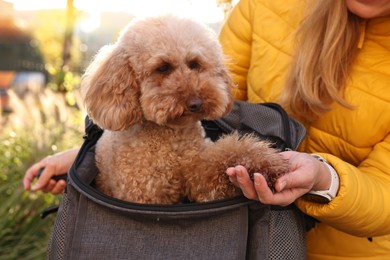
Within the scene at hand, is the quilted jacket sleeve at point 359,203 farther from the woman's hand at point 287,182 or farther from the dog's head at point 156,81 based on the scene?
the dog's head at point 156,81

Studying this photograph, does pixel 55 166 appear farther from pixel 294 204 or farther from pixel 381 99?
pixel 381 99

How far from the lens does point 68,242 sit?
4.59ft

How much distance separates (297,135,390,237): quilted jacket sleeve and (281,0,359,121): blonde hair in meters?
0.30

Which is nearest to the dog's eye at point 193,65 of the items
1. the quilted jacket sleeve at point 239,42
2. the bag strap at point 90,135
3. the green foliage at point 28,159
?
the quilted jacket sleeve at point 239,42

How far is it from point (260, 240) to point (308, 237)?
542mm

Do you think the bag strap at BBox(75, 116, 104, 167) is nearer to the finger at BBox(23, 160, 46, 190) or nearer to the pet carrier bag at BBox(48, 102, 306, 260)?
the finger at BBox(23, 160, 46, 190)

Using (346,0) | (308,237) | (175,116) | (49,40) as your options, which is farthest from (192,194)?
(49,40)

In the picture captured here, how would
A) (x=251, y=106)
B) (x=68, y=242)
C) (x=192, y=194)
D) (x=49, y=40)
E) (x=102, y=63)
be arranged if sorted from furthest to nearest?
(x=49, y=40), (x=102, y=63), (x=251, y=106), (x=192, y=194), (x=68, y=242)

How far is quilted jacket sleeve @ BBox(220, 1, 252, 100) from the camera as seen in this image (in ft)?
6.99

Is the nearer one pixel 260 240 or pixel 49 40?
pixel 260 240

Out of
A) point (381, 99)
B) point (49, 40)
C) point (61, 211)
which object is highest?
point (381, 99)

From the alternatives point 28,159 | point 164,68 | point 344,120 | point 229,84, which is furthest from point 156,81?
point 28,159

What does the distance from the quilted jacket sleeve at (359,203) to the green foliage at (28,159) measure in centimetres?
206

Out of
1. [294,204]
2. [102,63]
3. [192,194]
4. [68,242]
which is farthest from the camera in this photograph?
[102,63]
